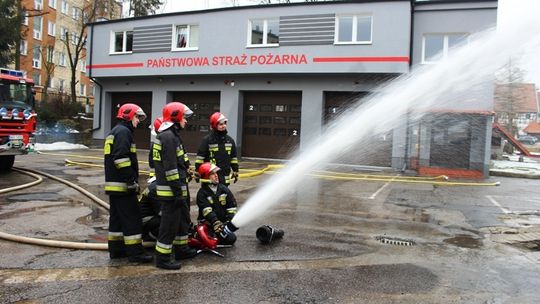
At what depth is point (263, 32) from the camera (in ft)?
66.8

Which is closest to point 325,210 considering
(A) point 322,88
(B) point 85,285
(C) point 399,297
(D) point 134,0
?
(C) point 399,297

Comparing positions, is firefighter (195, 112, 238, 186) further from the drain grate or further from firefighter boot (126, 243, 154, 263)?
the drain grate

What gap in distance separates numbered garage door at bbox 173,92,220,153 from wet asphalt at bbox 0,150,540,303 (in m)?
12.1

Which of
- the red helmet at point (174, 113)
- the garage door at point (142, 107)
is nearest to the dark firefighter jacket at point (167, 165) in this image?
the red helmet at point (174, 113)

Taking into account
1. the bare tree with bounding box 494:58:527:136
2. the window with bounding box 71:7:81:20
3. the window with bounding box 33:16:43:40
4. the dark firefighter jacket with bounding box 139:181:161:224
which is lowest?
the dark firefighter jacket with bounding box 139:181:161:224

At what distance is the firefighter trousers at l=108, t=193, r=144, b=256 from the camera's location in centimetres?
556

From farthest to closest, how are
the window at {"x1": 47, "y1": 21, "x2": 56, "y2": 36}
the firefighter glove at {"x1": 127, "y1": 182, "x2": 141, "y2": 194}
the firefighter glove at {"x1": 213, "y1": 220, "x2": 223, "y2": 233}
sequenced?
the window at {"x1": 47, "y1": 21, "x2": 56, "y2": 36} < the firefighter glove at {"x1": 213, "y1": 220, "x2": 223, "y2": 233} < the firefighter glove at {"x1": 127, "y1": 182, "x2": 141, "y2": 194}

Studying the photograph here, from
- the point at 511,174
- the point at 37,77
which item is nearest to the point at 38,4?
the point at 37,77

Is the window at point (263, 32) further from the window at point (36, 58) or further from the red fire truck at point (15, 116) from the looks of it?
the window at point (36, 58)

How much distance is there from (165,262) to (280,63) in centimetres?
1509

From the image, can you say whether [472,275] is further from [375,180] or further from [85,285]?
[375,180]

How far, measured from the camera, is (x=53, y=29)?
48.6m

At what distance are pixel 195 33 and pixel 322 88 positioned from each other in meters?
6.97

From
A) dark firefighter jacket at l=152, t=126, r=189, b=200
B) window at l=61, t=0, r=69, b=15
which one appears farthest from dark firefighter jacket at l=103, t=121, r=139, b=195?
window at l=61, t=0, r=69, b=15
